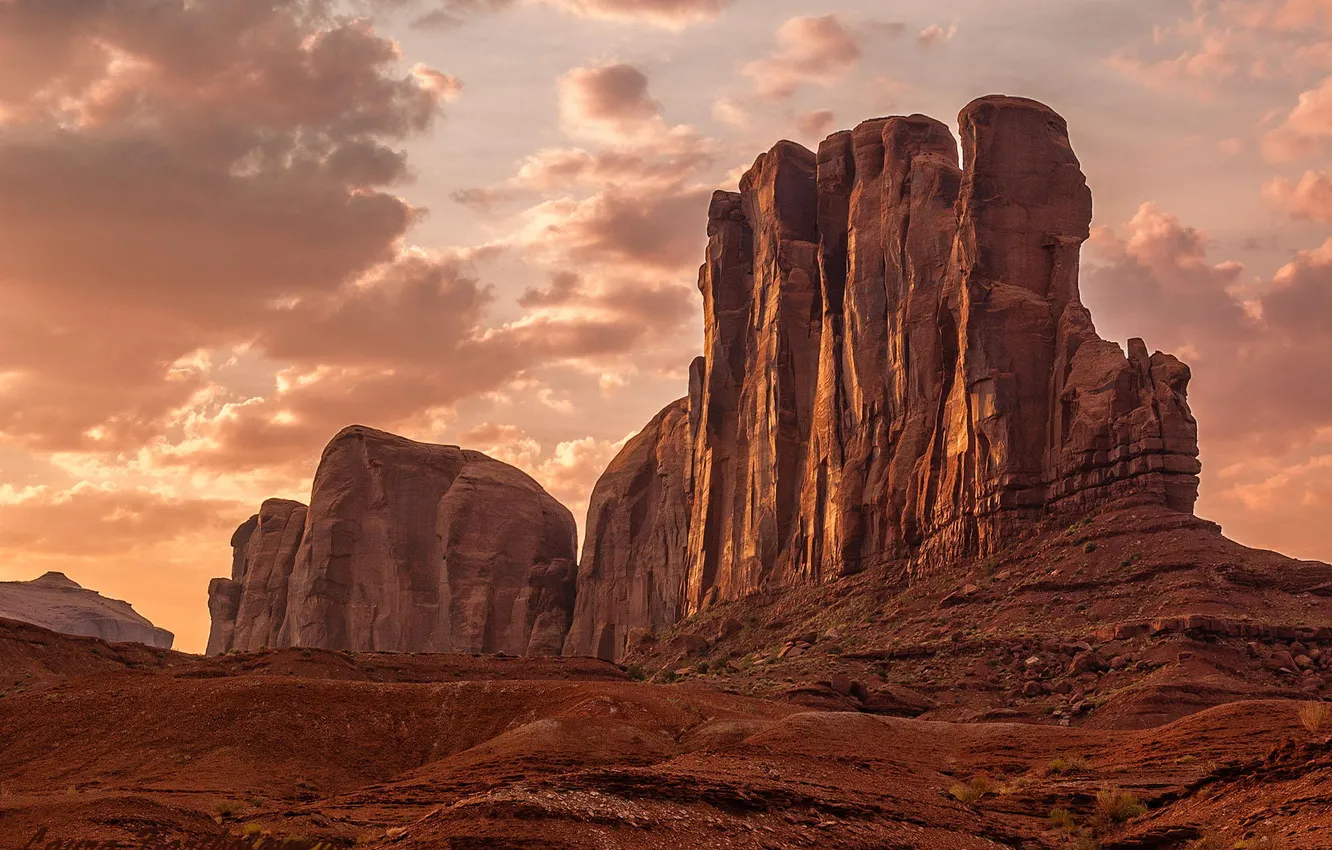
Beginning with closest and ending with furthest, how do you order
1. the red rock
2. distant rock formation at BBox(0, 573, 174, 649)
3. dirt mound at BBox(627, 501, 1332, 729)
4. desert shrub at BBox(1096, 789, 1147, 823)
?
desert shrub at BBox(1096, 789, 1147, 823)
dirt mound at BBox(627, 501, 1332, 729)
the red rock
distant rock formation at BBox(0, 573, 174, 649)

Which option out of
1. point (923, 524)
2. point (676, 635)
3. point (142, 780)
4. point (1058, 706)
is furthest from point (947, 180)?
point (142, 780)

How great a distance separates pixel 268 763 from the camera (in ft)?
147

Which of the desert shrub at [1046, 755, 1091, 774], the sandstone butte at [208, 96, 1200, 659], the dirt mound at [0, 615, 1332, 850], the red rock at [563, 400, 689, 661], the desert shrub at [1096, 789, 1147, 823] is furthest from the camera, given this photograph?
the red rock at [563, 400, 689, 661]

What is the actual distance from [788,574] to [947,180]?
2509cm

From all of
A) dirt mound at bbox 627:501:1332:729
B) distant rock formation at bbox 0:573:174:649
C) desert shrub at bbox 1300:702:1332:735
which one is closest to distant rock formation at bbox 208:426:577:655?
distant rock formation at bbox 0:573:174:649

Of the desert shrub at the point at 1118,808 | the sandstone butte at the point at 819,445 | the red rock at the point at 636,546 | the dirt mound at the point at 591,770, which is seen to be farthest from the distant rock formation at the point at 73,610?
the desert shrub at the point at 1118,808

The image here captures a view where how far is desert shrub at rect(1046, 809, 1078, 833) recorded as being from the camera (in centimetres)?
2888

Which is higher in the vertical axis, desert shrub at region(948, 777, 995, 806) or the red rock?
the red rock

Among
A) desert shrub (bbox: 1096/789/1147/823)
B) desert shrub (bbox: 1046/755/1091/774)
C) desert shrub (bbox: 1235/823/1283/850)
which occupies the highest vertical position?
desert shrub (bbox: 1046/755/1091/774)

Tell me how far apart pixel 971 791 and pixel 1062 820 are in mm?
3290

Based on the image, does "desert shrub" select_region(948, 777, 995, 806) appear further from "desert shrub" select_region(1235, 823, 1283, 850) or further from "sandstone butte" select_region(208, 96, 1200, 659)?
"sandstone butte" select_region(208, 96, 1200, 659)

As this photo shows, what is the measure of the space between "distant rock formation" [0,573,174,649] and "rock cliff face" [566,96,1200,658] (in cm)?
8052

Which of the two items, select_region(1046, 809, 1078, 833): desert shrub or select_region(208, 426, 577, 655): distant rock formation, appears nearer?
select_region(1046, 809, 1078, 833): desert shrub

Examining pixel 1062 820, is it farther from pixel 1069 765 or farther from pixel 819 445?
pixel 819 445
